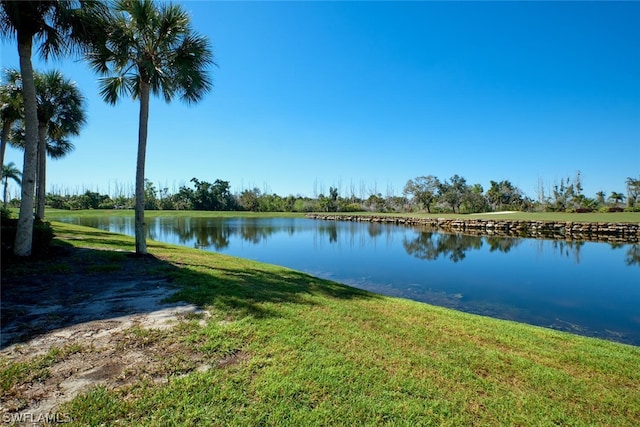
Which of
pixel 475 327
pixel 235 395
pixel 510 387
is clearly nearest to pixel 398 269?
pixel 475 327

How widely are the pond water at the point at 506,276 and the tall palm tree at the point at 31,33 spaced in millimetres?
9199

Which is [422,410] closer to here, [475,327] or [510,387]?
[510,387]

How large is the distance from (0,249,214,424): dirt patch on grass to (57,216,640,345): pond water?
7.41m

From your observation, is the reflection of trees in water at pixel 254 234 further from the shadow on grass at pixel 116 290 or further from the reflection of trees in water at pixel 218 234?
the shadow on grass at pixel 116 290

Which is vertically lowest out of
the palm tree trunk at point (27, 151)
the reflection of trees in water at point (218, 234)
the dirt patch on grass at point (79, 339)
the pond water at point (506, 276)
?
the pond water at point (506, 276)

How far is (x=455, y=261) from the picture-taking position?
15609 mm

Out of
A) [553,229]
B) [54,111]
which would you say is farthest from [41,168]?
[553,229]

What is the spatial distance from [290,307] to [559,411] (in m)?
3.60

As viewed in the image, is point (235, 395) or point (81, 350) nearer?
point (235, 395)

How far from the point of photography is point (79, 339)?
11.3 feet

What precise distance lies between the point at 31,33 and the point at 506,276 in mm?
17162

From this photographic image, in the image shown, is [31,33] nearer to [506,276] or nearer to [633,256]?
[506,276]

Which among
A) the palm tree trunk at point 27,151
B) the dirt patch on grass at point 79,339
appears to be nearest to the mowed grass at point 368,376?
the dirt patch on grass at point 79,339

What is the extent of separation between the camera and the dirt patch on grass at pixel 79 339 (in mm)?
2598
